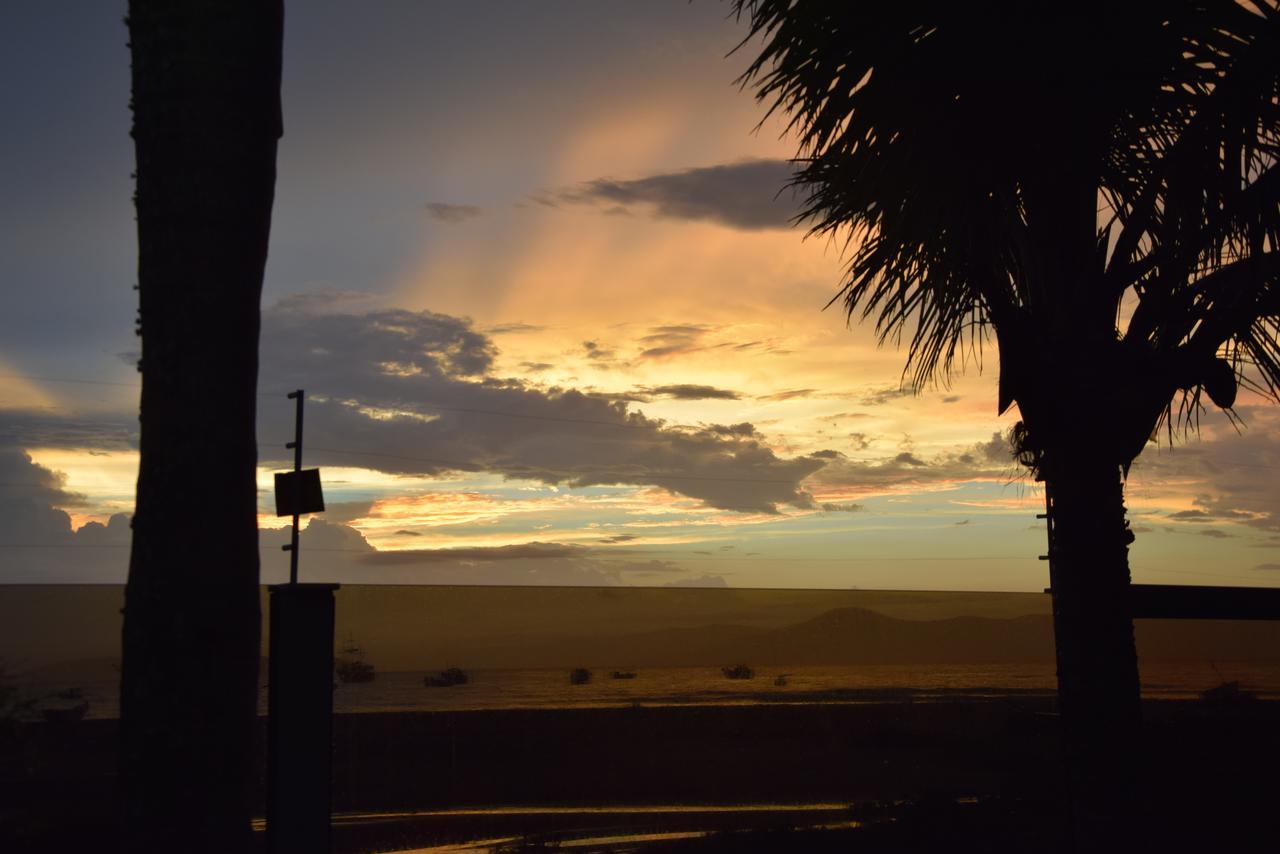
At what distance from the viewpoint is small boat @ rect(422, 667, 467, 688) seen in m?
49.6

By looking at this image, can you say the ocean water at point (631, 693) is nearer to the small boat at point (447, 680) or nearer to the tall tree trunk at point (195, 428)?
the small boat at point (447, 680)

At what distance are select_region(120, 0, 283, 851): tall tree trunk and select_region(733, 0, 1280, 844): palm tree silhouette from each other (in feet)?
15.5

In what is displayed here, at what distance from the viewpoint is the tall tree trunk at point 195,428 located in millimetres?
3855

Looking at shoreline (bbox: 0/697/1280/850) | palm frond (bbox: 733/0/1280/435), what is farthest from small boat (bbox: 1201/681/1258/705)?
palm frond (bbox: 733/0/1280/435)

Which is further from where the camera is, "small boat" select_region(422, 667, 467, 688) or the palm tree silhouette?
"small boat" select_region(422, 667, 467, 688)

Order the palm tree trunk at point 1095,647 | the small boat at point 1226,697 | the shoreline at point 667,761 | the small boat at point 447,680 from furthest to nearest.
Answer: the small boat at point 447,680, the small boat at point 1226,697, the shoreline at point 667,761, the palm tree trunk at point 1095,647

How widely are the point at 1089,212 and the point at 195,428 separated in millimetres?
6076

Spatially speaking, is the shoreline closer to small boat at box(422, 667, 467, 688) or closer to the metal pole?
the metal pole

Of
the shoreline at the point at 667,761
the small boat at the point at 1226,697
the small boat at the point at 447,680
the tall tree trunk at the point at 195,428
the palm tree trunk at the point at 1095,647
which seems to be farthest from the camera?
the small boat at the point at 447,680

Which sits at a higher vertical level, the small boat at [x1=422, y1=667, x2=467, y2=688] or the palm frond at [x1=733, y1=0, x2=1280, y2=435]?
the palm frond at [x1=733, y1=0, x2=1280, y2=435]

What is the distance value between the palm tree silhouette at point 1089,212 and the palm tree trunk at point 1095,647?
12mm

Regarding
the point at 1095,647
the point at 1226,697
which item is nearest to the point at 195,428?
the point at 1095,647

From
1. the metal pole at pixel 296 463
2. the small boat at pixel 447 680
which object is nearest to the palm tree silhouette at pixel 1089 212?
the metal pole at pixel 296 463

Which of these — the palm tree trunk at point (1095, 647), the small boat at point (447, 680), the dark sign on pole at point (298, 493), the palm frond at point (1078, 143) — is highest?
the palm frond at point (1078, 143)
